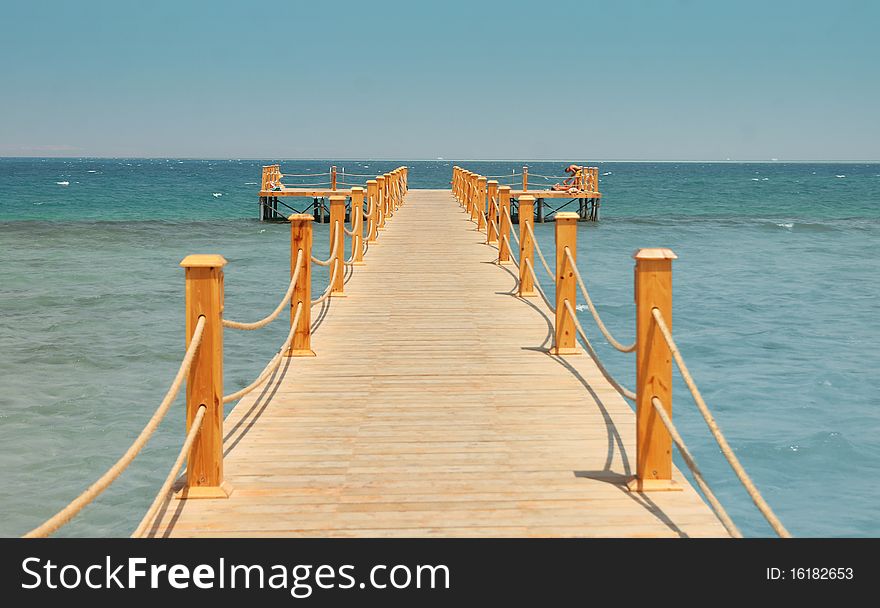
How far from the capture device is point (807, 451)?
9.94 meters

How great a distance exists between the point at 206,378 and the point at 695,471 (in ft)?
8.82

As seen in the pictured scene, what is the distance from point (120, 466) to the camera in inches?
156

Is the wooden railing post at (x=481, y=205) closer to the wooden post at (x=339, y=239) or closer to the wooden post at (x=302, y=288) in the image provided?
the wooden post at (x=339, y=239)

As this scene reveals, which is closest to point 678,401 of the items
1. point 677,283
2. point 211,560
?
point 211,560

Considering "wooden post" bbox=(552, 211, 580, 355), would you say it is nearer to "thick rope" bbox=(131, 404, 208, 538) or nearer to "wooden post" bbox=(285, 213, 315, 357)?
"wooden post" bbox=(285, 213, 315, 357)

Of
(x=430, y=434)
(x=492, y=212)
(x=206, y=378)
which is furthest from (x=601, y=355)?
(x=206, y=378)

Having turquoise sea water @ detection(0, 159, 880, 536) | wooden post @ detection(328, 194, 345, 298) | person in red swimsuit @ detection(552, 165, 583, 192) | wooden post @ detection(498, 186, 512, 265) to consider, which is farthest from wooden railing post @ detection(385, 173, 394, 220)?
person in red swimsuit @ detection(552, 165, 583, 192)

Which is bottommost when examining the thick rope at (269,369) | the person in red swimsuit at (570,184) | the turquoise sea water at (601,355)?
the turquoise sea water at (601,355)

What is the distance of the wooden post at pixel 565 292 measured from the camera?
8.73 m

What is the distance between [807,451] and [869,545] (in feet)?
18.0

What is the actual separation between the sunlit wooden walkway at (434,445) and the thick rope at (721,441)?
0.38m

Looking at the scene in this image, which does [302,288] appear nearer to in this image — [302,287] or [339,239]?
[302,287]

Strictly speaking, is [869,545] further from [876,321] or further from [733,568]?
[876,321]

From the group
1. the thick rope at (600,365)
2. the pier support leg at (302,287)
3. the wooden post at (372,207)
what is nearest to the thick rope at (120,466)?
the thick rope at (600,365)
